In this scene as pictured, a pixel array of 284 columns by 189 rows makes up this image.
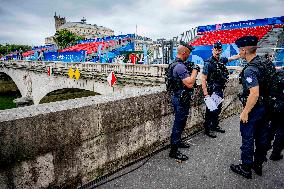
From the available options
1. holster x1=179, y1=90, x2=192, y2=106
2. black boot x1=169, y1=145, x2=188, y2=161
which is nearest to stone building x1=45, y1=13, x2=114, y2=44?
holster x1=179, y1=90, x2=192, y2=106

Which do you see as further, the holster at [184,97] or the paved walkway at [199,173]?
the holster at [184,97]

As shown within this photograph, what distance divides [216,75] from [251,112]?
170 cm

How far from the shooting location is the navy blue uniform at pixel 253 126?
3.05 metres

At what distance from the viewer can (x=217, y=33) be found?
84.2 ft

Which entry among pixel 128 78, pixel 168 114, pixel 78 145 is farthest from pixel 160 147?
pixel 128 78

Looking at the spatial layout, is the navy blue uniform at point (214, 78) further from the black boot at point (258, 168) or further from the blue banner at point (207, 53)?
the blue banner at point (207, 53)

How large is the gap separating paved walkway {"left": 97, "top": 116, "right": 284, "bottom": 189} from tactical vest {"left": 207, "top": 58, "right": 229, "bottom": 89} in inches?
52.4

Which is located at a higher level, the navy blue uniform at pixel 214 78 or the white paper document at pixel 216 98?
the navy blue uniform at pixel 214 78

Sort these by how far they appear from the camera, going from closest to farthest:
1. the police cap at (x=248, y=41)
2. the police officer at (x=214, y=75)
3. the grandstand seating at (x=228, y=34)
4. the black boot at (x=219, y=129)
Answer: the police cap at (x=248, y=41) → the police officer at (x=214, y=75) → the black boot at (x=219, y=129) → the grandstand seating at (x=228, y=34)

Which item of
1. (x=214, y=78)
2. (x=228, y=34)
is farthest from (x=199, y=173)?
(x=228, y=34)

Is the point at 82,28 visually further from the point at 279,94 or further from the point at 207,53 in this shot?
the point at 279,94

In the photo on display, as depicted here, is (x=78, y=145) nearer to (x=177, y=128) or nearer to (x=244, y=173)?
(x=177, y=128)

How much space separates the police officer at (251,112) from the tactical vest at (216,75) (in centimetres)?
142

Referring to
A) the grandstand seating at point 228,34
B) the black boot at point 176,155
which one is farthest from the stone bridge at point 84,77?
the grandstand seating at point 228,34
